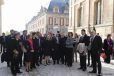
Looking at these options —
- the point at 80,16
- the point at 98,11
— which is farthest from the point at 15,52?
the point at 80,16

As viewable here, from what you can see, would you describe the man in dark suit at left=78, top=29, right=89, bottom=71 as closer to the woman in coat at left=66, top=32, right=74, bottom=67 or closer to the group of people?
the group of people

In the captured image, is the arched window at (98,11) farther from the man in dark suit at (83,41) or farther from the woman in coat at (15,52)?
the woman in coat at (15,52)

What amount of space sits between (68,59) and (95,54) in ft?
11.6

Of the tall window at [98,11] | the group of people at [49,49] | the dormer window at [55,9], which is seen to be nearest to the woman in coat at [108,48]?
the group of people at [49,49]

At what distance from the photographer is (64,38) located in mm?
16969

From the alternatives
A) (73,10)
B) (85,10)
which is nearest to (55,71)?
(85,10)

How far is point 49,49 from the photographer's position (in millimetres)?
16578

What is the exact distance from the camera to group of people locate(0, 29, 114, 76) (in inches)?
507

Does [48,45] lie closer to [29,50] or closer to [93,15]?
[29,50]

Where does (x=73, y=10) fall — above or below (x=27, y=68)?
above

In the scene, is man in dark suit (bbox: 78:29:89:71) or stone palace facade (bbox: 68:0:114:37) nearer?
man in dark suit (bbox: 78:29:89:71)

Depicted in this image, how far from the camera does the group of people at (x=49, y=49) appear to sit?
42.2ft

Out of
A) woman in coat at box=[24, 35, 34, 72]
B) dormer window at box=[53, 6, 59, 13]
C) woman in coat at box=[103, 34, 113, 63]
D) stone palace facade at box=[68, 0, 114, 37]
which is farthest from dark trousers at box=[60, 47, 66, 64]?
dormer window at box=[53, 6, 59, 13]

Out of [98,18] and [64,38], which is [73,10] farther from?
[64,38]
